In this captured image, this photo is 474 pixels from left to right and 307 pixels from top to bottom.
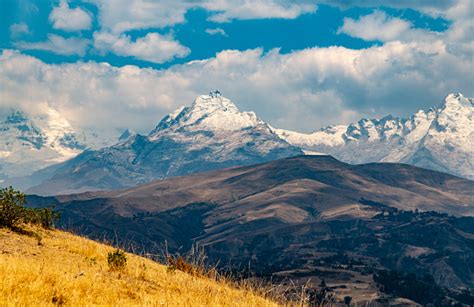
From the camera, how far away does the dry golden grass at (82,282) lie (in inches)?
525

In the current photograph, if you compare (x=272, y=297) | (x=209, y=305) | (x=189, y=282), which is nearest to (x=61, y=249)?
(x=189, y=282)

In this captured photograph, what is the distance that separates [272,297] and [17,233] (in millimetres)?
10740

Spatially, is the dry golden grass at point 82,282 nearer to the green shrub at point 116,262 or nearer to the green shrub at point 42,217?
the green shrub at point 116,262

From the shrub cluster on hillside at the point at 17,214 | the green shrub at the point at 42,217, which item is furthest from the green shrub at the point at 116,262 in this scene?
the green shrub at the point at 42,217

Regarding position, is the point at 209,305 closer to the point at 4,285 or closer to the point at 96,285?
the point at 96,285

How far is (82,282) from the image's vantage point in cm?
1477

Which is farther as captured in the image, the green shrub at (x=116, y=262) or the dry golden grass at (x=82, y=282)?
the green shrub at (x=116, y=262)

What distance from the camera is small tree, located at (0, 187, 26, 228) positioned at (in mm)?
24962

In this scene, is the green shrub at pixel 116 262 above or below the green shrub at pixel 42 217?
below

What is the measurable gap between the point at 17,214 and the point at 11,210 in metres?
0.51

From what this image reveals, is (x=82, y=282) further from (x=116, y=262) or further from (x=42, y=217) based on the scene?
(x=42, y=217)

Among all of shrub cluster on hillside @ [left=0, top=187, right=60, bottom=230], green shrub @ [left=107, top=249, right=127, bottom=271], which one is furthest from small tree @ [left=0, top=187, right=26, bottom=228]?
green shrub @ [left=107, top=249, right=127, bottom=271]

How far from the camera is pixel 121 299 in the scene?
14.5 meters

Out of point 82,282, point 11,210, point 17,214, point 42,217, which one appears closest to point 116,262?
point 82,282
